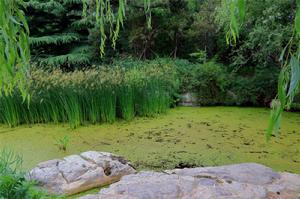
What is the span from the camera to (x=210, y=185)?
2.31 m

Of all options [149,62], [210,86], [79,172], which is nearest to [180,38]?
[149,62]

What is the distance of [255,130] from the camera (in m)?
4.62

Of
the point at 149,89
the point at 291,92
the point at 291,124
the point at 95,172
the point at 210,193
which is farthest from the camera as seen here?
the point at 149,89

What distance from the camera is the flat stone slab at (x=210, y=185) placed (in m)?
2.17

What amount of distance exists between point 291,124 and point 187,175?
116 inches

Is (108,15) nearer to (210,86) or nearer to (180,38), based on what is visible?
(210,86)

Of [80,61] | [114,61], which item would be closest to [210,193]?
[114,61]

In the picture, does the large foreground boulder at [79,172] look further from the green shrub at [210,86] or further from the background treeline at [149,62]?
the green shrub at [210,86]

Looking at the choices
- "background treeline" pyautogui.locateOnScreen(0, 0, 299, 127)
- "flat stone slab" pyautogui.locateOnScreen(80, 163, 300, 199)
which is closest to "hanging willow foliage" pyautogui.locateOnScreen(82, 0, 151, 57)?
"flat stone slab" pyautogui.locateOnScreen(80, 163, 300, 199)

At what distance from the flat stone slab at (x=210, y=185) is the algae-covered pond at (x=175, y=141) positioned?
74cm

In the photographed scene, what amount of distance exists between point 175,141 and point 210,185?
181cm

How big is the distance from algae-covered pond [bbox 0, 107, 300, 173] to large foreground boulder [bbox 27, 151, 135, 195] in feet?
1.16

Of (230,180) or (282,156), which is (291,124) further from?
(230,180)

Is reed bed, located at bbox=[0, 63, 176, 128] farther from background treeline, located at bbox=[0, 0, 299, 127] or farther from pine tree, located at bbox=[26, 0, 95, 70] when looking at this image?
pine tree, located at bbox=[26, 0, 95, 70]
